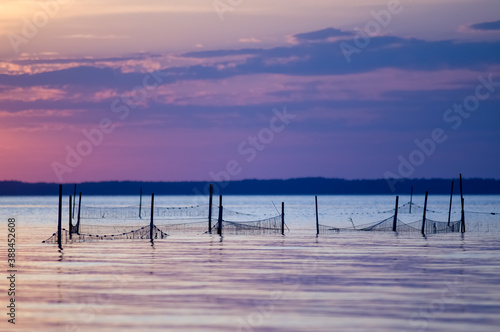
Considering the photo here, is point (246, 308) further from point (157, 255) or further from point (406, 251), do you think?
point (406, 251)

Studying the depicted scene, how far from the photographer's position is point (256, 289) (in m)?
25.5

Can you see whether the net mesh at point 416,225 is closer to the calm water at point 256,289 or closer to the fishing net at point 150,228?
the fishing net at point 150,228

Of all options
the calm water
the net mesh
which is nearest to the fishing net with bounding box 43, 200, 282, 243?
the net mesh

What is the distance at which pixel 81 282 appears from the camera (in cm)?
2756

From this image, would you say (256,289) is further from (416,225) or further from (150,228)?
(416,225)

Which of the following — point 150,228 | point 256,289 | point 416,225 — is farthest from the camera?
point 416,225

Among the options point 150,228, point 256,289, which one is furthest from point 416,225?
point 256,289

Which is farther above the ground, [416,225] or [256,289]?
[256,289]

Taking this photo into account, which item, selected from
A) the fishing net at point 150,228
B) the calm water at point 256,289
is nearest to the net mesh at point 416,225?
the fishing net at point 150,228

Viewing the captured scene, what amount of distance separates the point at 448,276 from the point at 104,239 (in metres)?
29.7

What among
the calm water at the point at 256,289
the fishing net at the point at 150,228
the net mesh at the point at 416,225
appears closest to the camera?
the calm water at the point at 256,289

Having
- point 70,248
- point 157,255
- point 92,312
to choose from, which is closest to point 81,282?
point 92,312

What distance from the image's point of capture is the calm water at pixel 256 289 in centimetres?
1962

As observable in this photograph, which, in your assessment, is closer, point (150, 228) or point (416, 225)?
point (150, 228)
